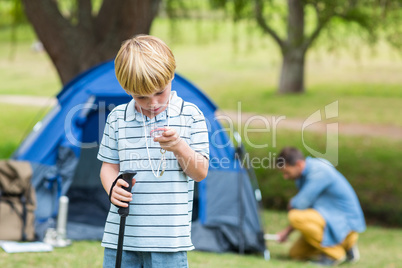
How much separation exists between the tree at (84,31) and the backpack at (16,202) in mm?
1783

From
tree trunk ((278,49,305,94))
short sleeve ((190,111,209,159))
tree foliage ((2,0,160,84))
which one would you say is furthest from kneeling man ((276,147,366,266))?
tree trunk ((278,49,305,94))

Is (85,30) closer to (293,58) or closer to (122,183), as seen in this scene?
(122,183)

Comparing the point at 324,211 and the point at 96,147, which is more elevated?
the point at 96,147

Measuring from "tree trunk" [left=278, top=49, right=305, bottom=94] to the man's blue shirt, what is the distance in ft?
25.4

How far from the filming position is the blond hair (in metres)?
1.77

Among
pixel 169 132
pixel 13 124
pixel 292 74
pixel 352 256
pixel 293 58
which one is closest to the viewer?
pixel 169 132

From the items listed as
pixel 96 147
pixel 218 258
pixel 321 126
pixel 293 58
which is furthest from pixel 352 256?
pixel 293 58

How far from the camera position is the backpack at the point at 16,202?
14.3 feet

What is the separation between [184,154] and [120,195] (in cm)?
23

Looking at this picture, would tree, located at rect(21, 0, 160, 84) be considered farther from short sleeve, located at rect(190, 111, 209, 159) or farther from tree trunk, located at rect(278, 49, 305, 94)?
tree trunk, located at rect(278, 49, 305, 94)

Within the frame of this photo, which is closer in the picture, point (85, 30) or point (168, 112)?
point (168, 112)

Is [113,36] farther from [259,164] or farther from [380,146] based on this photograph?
[380,146]

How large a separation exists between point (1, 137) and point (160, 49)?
31.9ft

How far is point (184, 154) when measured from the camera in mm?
1848
